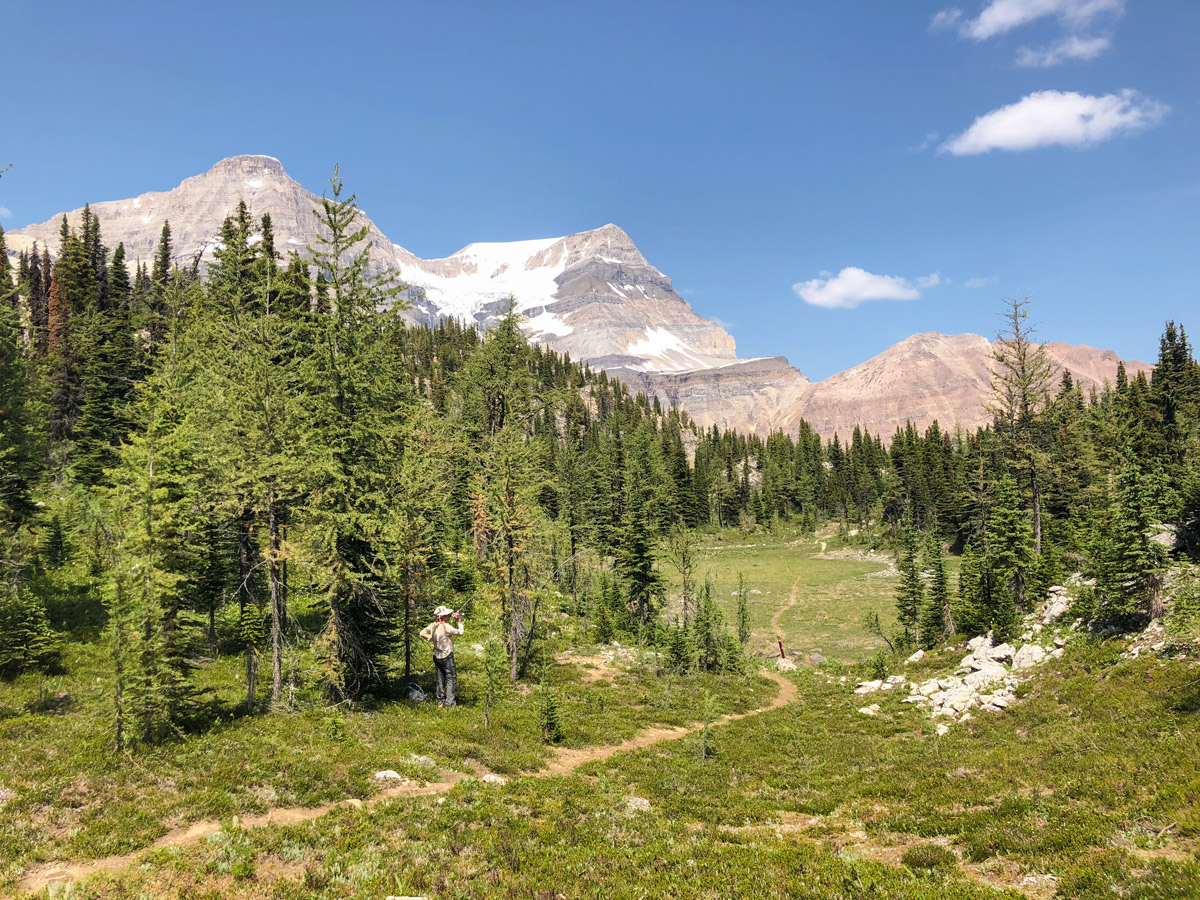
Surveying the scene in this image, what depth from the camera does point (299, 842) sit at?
10492 millimetres

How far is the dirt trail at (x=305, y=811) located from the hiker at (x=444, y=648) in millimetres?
4861

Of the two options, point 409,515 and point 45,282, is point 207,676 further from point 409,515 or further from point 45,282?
point 45,282

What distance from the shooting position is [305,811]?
12.1 metres

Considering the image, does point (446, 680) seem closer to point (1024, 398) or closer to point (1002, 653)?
point (1002, 653)

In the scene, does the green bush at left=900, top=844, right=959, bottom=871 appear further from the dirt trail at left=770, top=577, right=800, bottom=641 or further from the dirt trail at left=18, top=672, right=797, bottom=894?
the dirt trail at left=770, top=577, right=800, bottom=641

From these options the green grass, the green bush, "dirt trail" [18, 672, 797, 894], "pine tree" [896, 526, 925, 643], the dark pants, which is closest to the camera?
"dirt trail" [18, 672, 797, 894]

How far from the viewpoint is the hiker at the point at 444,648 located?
1977 centimetres

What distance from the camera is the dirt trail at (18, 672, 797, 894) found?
8812 mm

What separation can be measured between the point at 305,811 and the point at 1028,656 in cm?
2548

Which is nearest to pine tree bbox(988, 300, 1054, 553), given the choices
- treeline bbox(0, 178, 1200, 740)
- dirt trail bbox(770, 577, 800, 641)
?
treeline bbox(0, 178, 1200, 740)

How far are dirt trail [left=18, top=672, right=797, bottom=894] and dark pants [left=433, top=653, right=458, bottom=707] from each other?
4733mm

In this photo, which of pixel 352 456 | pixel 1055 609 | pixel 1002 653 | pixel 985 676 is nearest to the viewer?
pixel 352 456

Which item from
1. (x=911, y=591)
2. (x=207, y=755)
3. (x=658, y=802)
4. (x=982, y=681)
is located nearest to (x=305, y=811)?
(x=207, y=755)

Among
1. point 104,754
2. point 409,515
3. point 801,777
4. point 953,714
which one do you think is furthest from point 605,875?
point 953,714
